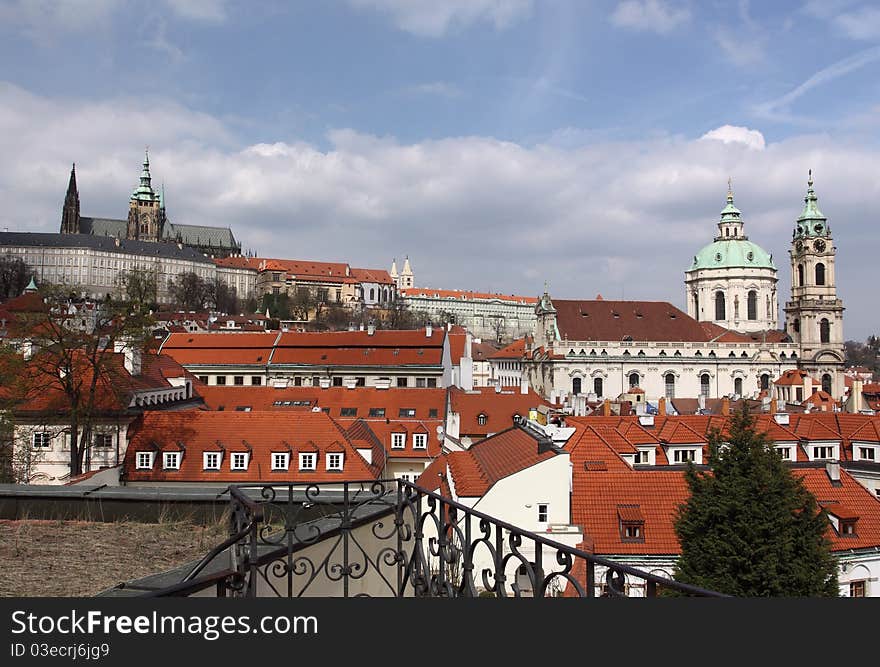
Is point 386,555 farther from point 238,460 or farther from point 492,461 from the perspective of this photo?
point 238,460

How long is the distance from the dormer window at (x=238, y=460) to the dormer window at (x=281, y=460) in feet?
2.80

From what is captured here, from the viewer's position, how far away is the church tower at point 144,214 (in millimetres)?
160250

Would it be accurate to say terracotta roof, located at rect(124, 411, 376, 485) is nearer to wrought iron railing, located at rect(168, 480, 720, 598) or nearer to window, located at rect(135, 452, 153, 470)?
window, located at rect(135, 452, 153, 470)

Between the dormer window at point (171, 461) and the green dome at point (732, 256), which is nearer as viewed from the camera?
the dormer window at point (171, 461)

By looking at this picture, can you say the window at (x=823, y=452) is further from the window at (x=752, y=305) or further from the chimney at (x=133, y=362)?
the window at (x=752, y=305)

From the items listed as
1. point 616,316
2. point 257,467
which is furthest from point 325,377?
point 616,316

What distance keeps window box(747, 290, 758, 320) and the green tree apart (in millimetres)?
83222

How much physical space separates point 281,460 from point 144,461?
3.98 meters

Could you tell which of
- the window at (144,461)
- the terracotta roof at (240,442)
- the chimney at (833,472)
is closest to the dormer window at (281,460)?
the terracotta roof at (240,442)

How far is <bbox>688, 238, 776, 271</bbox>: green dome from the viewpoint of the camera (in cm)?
9869

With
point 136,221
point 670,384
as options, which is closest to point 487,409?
point 670,384

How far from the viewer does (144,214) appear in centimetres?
16088

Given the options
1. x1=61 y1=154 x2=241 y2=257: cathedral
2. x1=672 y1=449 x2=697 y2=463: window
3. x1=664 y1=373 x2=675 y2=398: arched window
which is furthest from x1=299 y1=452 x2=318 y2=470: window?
x1=61 y1=154 x2=241 y2=257: cathedral

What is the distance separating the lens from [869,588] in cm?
2136
